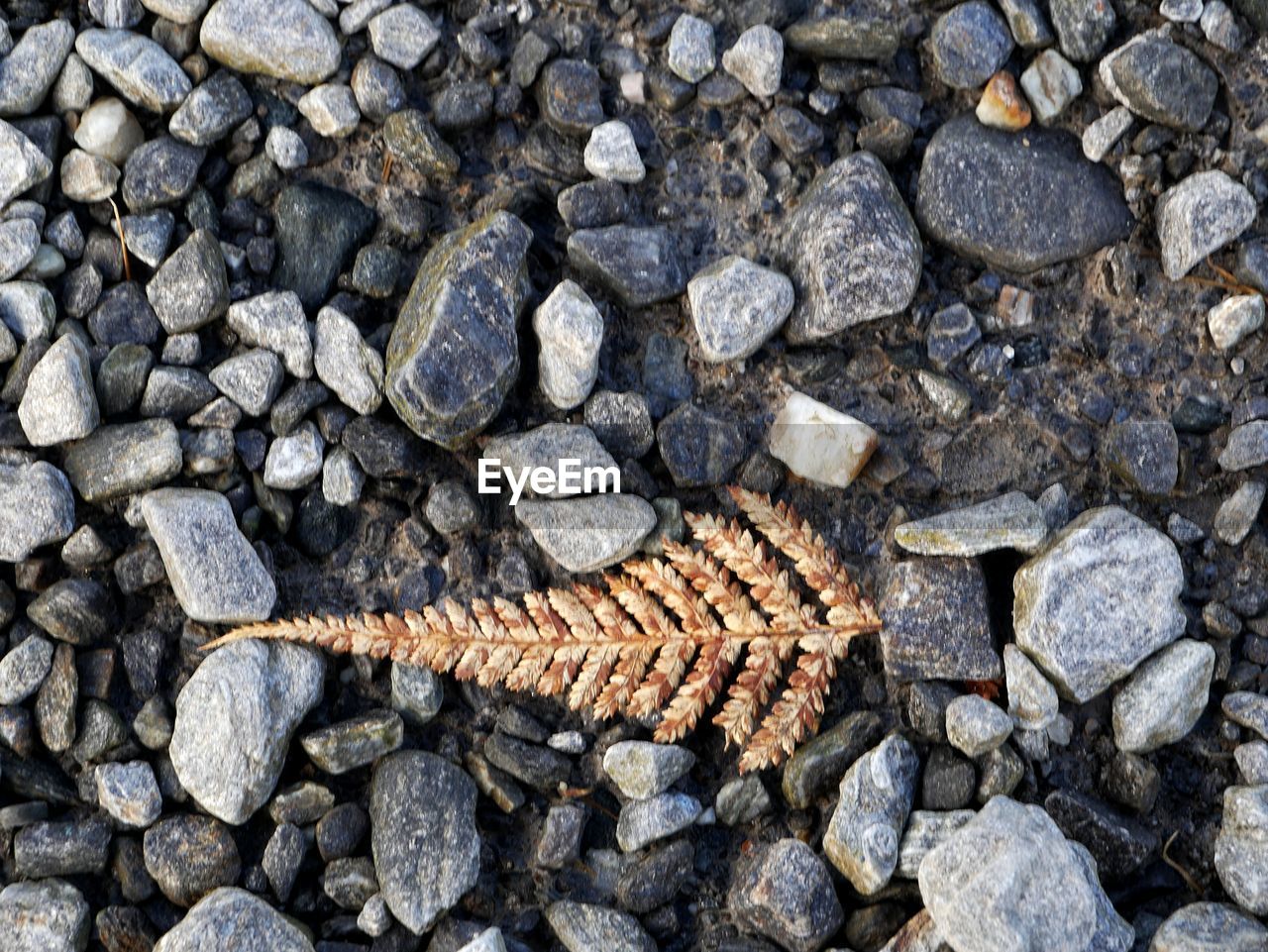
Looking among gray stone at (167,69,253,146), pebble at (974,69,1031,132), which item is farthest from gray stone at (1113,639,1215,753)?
gray stone at (167,69,253,146)

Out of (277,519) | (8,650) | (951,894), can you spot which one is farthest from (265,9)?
(951,894)

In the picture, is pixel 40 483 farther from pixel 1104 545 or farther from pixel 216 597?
pixel 1104 545

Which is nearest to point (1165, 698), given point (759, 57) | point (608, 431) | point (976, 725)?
point (976, 725)

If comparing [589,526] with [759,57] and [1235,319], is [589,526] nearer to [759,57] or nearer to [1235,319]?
[759,57]

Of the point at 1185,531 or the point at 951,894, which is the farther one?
the point at 1185,531

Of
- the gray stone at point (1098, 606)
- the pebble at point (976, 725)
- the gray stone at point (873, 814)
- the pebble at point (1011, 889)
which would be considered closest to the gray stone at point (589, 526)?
the gray stone at point (873, 814)

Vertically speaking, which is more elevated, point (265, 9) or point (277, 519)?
point (265, 9)

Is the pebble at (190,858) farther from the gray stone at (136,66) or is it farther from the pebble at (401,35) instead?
the pebble at (401,35)
